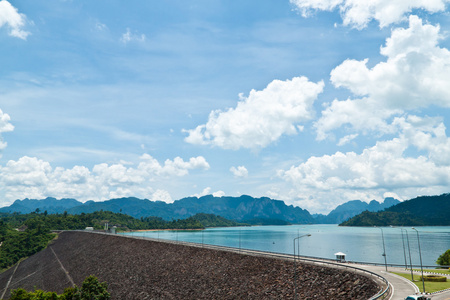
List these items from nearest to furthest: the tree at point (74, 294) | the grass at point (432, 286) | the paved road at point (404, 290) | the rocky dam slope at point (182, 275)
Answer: the paved road at point (404, 290) < the grass at point (432, 286) < the rocky dam slope at point (182, 275) < the tree at point (74, 294)

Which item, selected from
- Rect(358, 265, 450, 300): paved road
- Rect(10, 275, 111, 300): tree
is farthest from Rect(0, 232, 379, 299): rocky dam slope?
Rect(10, 275, 111, 300): tree

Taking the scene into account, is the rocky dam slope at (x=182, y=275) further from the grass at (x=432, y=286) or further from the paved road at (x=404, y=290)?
the grass at (x=432, y=286)

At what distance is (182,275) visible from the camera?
228 ft

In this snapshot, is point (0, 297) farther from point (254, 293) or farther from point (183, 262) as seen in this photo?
point (254, 293)

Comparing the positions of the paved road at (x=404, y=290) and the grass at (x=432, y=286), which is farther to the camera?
the grass at (x=432, y=286)

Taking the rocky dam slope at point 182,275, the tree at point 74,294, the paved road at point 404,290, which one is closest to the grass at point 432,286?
the paved road at point 404,290

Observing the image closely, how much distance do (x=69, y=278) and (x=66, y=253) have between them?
42.2 meters

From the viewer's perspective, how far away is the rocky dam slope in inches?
1801

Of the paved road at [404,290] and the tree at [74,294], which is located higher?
the paved road at [404,290]

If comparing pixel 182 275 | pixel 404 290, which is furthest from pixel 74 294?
pixel 404 290

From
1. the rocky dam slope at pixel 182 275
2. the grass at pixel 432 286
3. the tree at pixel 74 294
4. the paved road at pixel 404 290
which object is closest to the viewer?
the paved road at pixel 404 290

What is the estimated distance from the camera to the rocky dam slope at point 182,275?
150 ft

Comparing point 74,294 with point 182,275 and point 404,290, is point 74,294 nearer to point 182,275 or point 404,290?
point 182,275

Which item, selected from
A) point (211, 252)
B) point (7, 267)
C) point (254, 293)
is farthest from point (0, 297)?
point (254, 293)
